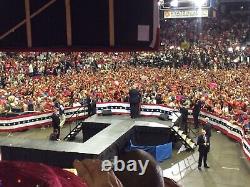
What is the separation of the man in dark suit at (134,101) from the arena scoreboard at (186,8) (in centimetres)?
797

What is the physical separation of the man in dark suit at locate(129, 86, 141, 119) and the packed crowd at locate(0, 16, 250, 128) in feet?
6.40

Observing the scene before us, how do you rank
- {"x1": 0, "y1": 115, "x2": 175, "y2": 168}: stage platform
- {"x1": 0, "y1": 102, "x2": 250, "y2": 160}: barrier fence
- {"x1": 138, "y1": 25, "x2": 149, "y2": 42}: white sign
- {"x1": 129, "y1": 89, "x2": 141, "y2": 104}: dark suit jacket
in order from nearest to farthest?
1. {"x1": 138, "y1": 25, "x2": 149, "y2": 42}: white sign
2. {"x1": 0, "y1": 115, "x2": 175, "y2": 168}: stage platform
3. {"x1": 0, "y1": 102, "x2": 250, "y2": 160}: barrier fence
4. {"x1": 129, "y1": 89, "x2": 141, "y2": 104}: dark suit jacket

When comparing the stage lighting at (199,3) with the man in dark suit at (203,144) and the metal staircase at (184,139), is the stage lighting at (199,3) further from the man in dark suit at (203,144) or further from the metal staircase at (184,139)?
the man in dark suit at (203,144)

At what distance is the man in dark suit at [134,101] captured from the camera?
58.3 ft

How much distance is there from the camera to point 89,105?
19188mm

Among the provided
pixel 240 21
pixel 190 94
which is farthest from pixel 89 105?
pixel 240 21

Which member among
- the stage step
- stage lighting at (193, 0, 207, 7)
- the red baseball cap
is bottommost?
the stage step

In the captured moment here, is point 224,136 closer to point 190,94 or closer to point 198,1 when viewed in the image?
point 190,94

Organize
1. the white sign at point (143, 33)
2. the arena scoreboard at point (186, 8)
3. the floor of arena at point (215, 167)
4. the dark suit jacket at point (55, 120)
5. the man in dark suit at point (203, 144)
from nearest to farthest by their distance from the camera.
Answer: the white sign at point (143, 33), the floor of arena at point (215, 167), the man in dark suit at point (203, 144), the dark suit jacket at point (55, 120), the arena scoreboard at point (186, 8)

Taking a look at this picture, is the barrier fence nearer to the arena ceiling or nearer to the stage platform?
the stage platform

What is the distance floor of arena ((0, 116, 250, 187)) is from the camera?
11.8 m

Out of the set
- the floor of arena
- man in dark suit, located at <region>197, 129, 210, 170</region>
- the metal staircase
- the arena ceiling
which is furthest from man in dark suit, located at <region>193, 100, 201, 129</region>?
the arena ceiling

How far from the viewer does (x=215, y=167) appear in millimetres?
12938

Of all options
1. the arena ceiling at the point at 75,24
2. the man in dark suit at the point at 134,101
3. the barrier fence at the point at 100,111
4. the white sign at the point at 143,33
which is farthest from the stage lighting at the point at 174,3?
the white sign at the point at 143,33
